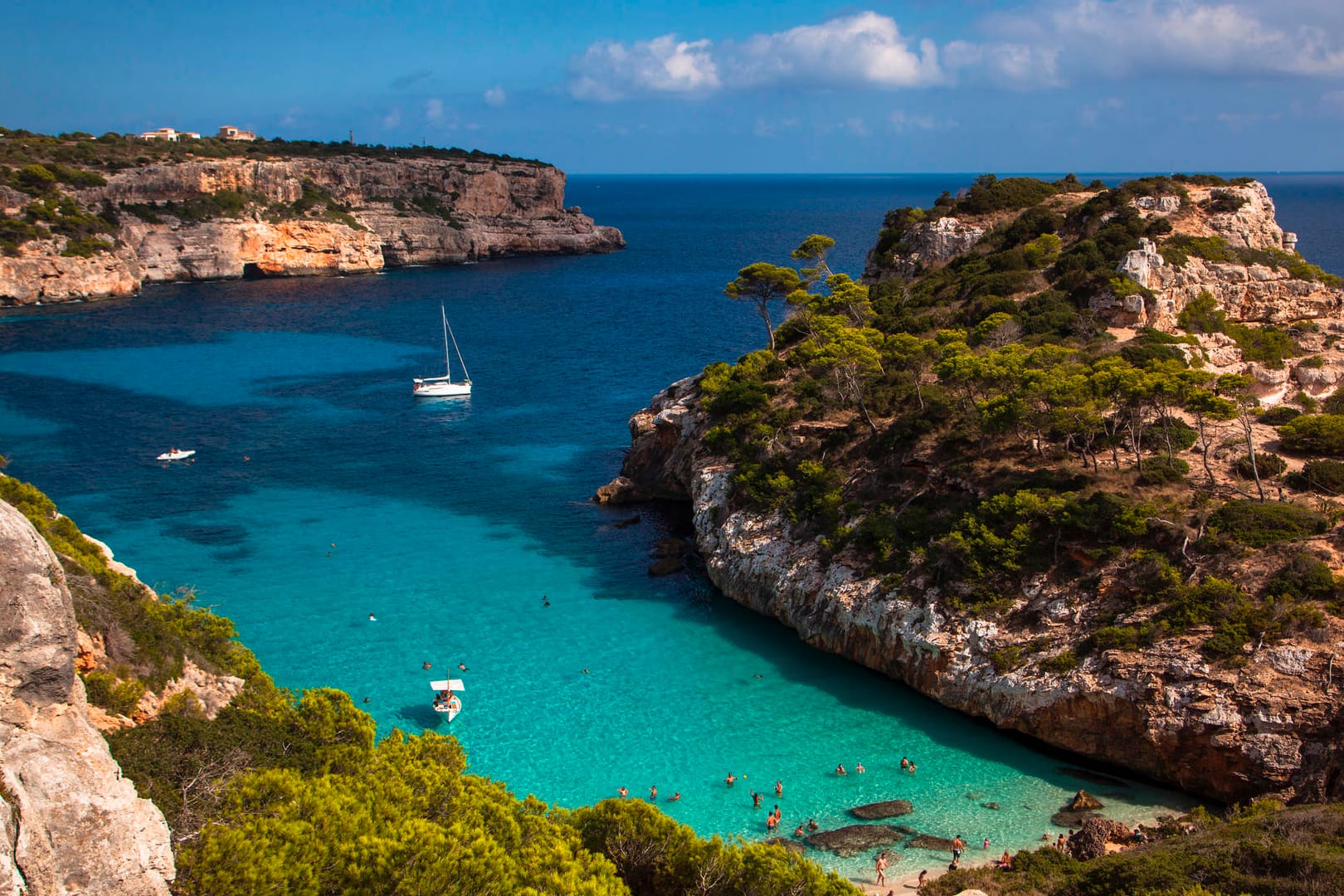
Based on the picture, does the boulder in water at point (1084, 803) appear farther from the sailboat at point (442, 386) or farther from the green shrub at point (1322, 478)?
the sailboat at point (442, 386)

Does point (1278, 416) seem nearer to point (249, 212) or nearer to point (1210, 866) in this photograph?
point (1210, 866)

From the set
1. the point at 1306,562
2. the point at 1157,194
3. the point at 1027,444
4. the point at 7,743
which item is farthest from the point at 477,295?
the point at 7,743

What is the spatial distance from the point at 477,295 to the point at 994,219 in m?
69.6

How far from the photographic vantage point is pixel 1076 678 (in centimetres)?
2775

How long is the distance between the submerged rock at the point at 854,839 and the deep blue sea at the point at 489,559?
1.59 feet

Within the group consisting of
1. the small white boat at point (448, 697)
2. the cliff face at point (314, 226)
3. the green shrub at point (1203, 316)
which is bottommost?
the small white boat at point (448, 697)

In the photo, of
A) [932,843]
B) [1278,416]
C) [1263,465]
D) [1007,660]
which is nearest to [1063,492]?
[1263,465]

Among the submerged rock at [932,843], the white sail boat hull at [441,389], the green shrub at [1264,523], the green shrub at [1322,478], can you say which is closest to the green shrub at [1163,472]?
the green shrub at [1264,523]

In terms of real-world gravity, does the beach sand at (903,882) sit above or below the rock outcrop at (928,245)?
below

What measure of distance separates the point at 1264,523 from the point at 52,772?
2899 cm

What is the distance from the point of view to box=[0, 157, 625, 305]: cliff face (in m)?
107

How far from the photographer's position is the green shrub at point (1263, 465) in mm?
30894

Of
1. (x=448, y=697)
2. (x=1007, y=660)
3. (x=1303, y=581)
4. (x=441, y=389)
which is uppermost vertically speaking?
(x=441, y=389)

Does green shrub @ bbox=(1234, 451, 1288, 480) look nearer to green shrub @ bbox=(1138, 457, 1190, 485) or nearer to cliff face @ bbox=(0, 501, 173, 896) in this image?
green shrub @ bbox=(1138, 457, 1190, 485)
